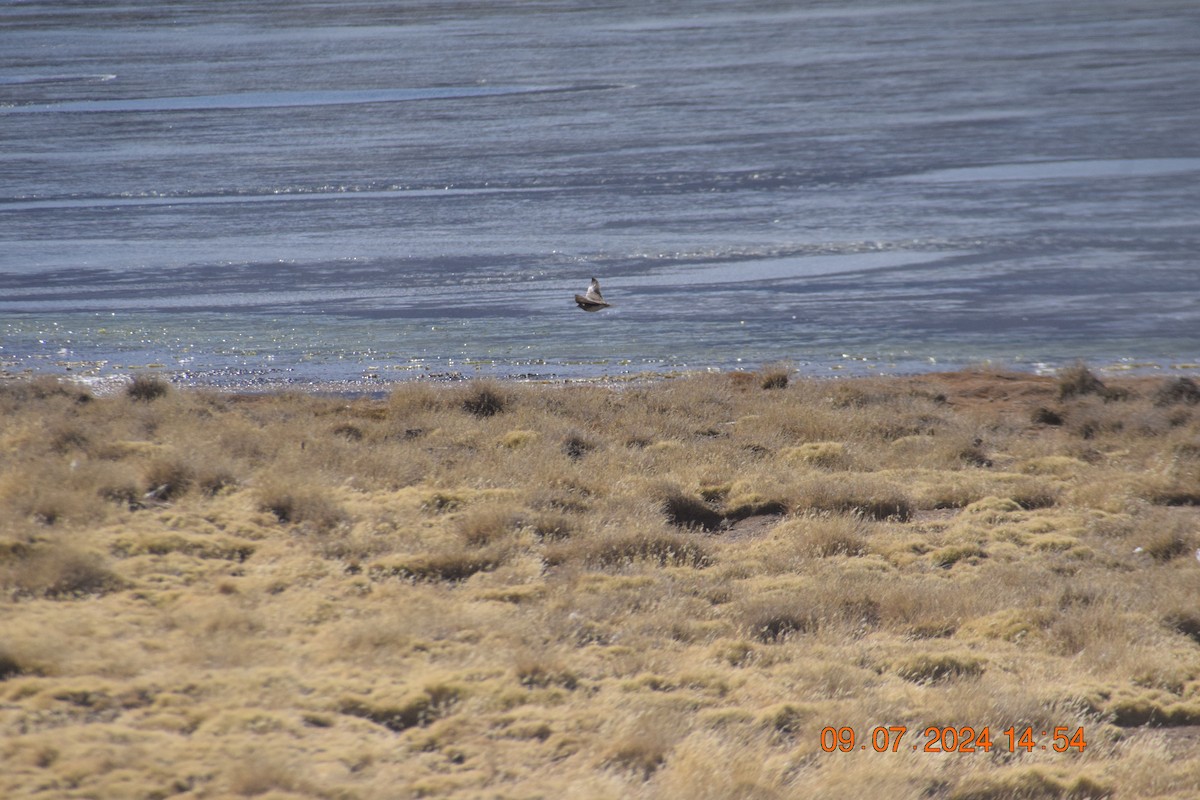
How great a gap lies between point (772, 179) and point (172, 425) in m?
20.9

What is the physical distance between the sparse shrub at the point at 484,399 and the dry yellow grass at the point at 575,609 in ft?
2.85

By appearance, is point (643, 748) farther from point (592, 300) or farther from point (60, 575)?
point (592, 300)

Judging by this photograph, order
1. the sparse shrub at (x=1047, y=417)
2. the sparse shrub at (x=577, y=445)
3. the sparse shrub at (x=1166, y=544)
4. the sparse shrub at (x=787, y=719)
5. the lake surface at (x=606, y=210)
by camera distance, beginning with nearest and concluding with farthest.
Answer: the sparse shrub at (x=787, y=719)
the sparse shrub at (x=1166, y=544)
the sparse shrub at (x=577, y=445)
the sparse shrub at (x=1047, y=417)
the lake surface at (x=606, y=210)

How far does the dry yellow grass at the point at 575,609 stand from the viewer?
5.39 meters

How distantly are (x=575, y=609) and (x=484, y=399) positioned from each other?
21.5ft

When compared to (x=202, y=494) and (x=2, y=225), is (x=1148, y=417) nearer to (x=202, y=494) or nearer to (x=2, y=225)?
(x=202, y=494)

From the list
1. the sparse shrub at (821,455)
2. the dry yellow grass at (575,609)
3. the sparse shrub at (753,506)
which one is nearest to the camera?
the dry yellow grass at (575,609)

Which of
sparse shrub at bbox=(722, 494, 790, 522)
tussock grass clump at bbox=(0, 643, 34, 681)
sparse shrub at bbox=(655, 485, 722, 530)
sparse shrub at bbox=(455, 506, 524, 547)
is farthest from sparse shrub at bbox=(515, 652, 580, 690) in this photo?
sparse shrub at bbox=(722, 494, 790, 522)

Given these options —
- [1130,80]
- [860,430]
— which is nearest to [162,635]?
[860,430]

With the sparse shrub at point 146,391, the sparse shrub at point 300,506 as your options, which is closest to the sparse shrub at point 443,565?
the sparse shrub at point 300,506

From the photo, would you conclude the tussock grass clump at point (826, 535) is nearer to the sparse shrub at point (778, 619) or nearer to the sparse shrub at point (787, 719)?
the sparse shrub at point (778, 619)

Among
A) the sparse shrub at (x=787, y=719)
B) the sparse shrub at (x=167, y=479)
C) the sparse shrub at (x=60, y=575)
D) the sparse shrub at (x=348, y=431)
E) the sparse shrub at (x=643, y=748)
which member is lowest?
the sparse shrub at (x=348, y=431)

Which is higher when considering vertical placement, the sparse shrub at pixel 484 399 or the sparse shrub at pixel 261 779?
the sparse shrub at pixel 261 779
